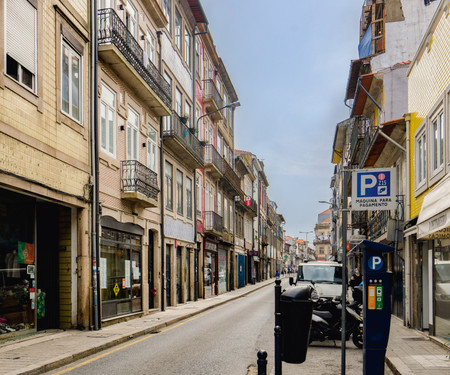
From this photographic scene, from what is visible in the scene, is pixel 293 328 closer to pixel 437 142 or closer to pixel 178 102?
pixel 437 142

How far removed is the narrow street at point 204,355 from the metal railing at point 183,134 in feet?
34.4

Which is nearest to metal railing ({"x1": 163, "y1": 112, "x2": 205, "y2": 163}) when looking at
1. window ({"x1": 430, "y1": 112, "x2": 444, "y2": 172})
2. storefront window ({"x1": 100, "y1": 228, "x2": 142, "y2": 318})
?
storefront window ({"x1": 100, "y1": 228, "x2": 142, "y2": 318})

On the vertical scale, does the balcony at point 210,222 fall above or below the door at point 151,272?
above

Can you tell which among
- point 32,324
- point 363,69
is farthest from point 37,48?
point 363,69

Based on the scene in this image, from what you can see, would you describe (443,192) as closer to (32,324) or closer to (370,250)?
(370,250)

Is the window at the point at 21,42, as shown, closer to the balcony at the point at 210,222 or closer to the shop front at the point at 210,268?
the balcony at the point at 210,222

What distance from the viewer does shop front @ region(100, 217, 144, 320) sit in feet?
54.5

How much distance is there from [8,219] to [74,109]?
13.1 ft

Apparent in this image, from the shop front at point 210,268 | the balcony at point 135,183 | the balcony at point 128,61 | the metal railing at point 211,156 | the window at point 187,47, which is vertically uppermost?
the window at point 187,47

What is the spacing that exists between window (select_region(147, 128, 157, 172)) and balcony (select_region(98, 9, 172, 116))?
934mm

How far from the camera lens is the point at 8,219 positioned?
12234 millimetres

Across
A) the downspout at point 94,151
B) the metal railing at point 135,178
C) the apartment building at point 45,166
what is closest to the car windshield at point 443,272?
the downspout at point 94,151

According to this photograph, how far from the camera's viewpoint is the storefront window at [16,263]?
39.1 ft

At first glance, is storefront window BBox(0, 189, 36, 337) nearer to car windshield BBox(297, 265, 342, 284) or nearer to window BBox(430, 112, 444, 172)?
car windshield BBox(297, 265, 342, 284)
